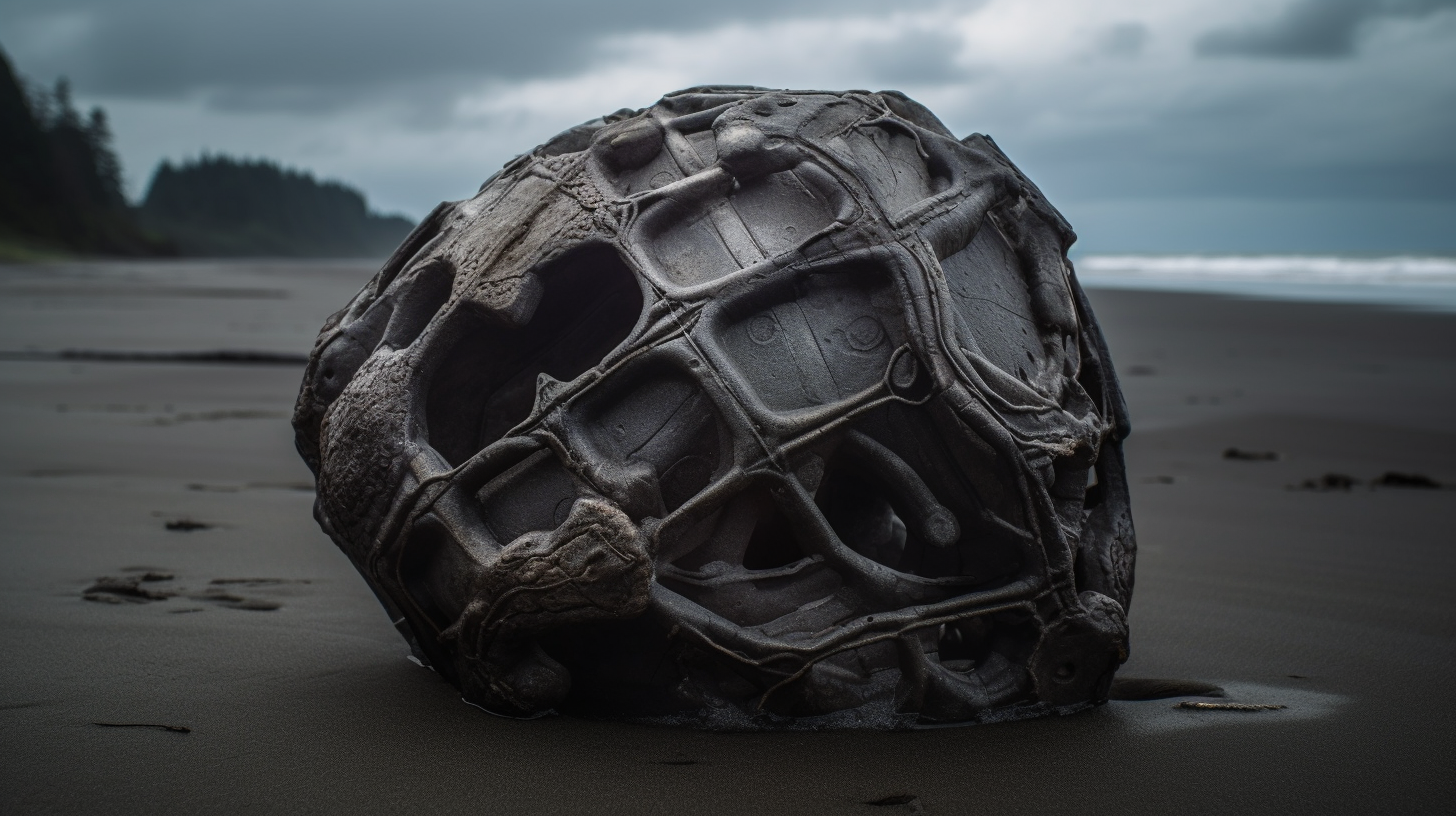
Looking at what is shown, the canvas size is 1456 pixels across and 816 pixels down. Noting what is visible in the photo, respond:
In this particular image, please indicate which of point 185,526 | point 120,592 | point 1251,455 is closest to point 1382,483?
point 1251,455

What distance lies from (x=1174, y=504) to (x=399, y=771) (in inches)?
164

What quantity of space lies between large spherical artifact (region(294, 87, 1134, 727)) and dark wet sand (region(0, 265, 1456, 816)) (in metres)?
0.16

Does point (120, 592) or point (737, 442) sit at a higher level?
point (737, 442)

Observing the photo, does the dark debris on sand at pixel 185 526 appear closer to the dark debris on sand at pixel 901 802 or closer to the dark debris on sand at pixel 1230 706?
the dark debris on sand at pixel 901 802

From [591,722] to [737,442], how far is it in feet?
2.32

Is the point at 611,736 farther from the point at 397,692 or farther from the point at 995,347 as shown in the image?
the point at 995,347

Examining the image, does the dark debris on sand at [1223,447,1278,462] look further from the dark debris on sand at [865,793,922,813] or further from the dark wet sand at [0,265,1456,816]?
the dark debris on sand at [865,793,922,813]

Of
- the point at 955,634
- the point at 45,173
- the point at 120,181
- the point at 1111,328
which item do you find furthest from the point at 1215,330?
the point at 120,181

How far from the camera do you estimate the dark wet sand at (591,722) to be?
7.72ft

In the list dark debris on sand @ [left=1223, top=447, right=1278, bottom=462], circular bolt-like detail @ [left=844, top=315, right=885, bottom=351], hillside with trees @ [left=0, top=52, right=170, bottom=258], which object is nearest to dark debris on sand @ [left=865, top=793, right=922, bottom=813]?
circular bolt-like detail @ [left=844, top=315, right=885, bottom=351]

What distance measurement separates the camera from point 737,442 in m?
2.38

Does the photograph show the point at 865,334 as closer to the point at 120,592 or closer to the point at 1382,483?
the point at 120,592

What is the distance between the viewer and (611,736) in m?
2.55

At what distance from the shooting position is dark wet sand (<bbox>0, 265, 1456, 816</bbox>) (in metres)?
2.35
